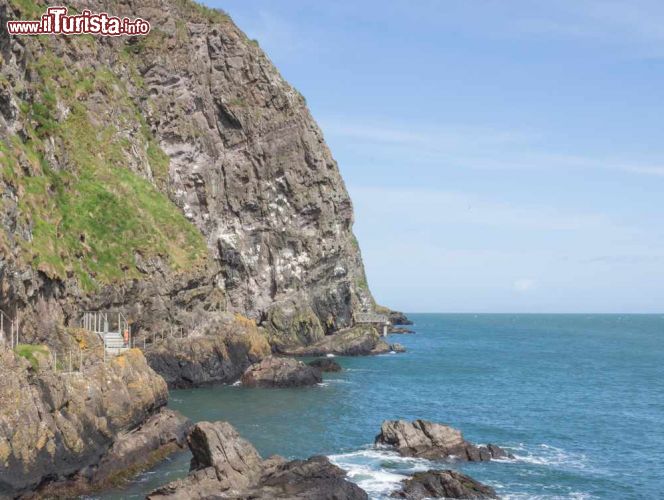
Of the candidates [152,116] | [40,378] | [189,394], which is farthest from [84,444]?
[152,116]

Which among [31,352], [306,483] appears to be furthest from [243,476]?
[31,352]

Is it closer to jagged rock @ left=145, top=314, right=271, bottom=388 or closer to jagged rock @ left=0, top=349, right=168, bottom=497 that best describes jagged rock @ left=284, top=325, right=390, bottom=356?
jagged rock @ left=145, top=314, right=271, bottom=388

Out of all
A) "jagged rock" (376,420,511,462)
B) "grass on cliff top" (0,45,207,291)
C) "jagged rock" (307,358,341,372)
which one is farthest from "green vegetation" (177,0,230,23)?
"jagged rock" (376,420,511,462)

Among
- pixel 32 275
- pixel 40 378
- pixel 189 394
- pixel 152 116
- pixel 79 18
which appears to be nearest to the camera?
pixel 40 378

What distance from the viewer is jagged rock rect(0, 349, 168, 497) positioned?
3441cm

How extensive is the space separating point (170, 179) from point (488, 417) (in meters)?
59.1

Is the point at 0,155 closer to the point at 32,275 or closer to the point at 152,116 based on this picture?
the point at 32,275

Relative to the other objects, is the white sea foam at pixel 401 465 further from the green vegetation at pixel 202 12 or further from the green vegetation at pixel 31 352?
the green vegetation at pixel 202 12

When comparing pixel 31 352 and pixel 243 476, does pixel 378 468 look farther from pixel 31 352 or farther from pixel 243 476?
pixel 31 352

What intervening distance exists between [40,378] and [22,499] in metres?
6.44

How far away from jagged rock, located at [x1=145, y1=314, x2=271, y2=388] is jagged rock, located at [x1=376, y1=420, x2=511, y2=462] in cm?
3160

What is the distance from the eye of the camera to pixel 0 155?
5378 centimetres

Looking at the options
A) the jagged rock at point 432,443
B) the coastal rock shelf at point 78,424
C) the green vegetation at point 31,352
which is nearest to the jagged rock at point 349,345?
the jagged rock at point 432,443

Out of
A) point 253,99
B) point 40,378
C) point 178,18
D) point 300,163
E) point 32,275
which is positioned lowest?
point 40,378
